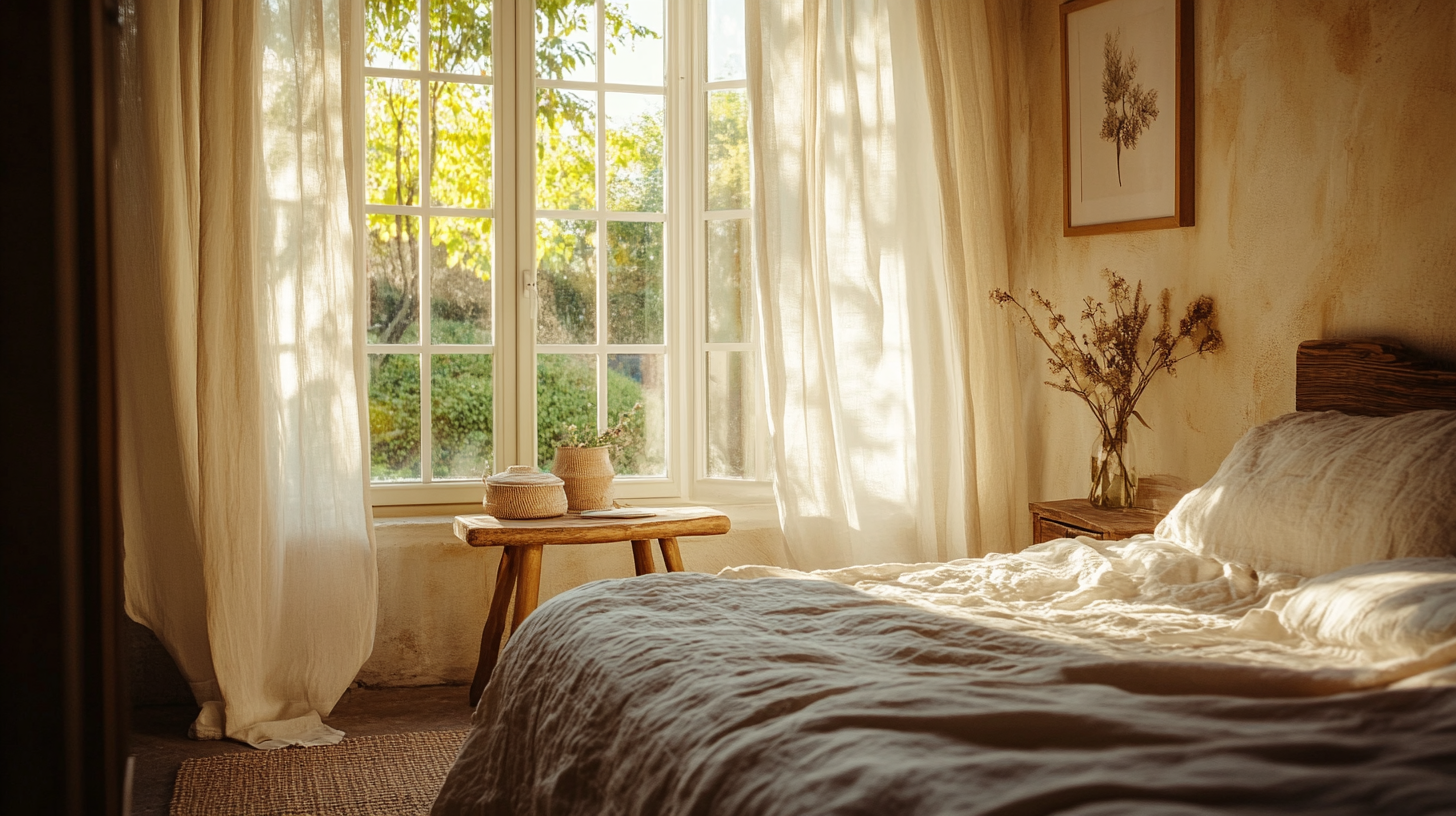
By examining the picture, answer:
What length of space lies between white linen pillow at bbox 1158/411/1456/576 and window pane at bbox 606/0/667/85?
2364 mm

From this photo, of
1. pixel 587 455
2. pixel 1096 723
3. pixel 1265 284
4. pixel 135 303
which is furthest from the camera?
pixel 587 455

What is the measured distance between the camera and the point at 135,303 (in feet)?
9.98

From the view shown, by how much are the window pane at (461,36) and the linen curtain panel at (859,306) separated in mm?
877

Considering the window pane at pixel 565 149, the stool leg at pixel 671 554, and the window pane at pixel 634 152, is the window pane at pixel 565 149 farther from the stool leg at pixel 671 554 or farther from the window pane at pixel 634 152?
the stool leg at pixel 671 554

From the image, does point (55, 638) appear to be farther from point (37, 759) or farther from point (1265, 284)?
point (1265, 284)

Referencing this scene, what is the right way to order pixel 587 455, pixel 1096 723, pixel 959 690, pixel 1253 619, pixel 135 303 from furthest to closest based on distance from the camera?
1. pixel 587 455
2. pixel 135 303
3. pixel 1253 619
4. pixel 959 690
5. pixel 1096 723

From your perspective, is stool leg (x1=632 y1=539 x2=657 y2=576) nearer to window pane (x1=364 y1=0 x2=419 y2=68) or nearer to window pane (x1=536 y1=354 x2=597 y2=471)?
window pane (x1=536 y1=354 x2=597 y2=471)

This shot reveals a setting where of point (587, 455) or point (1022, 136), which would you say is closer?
point (587, 455)

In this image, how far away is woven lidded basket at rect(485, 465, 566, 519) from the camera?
121 inches

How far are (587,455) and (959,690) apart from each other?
2.16 meters

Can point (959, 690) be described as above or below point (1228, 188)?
below

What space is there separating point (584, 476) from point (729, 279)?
928 millimetres

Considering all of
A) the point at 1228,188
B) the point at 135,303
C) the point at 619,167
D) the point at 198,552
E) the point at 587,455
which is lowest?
the point at 198,552

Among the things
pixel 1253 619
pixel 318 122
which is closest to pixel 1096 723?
pixel 1253 619
